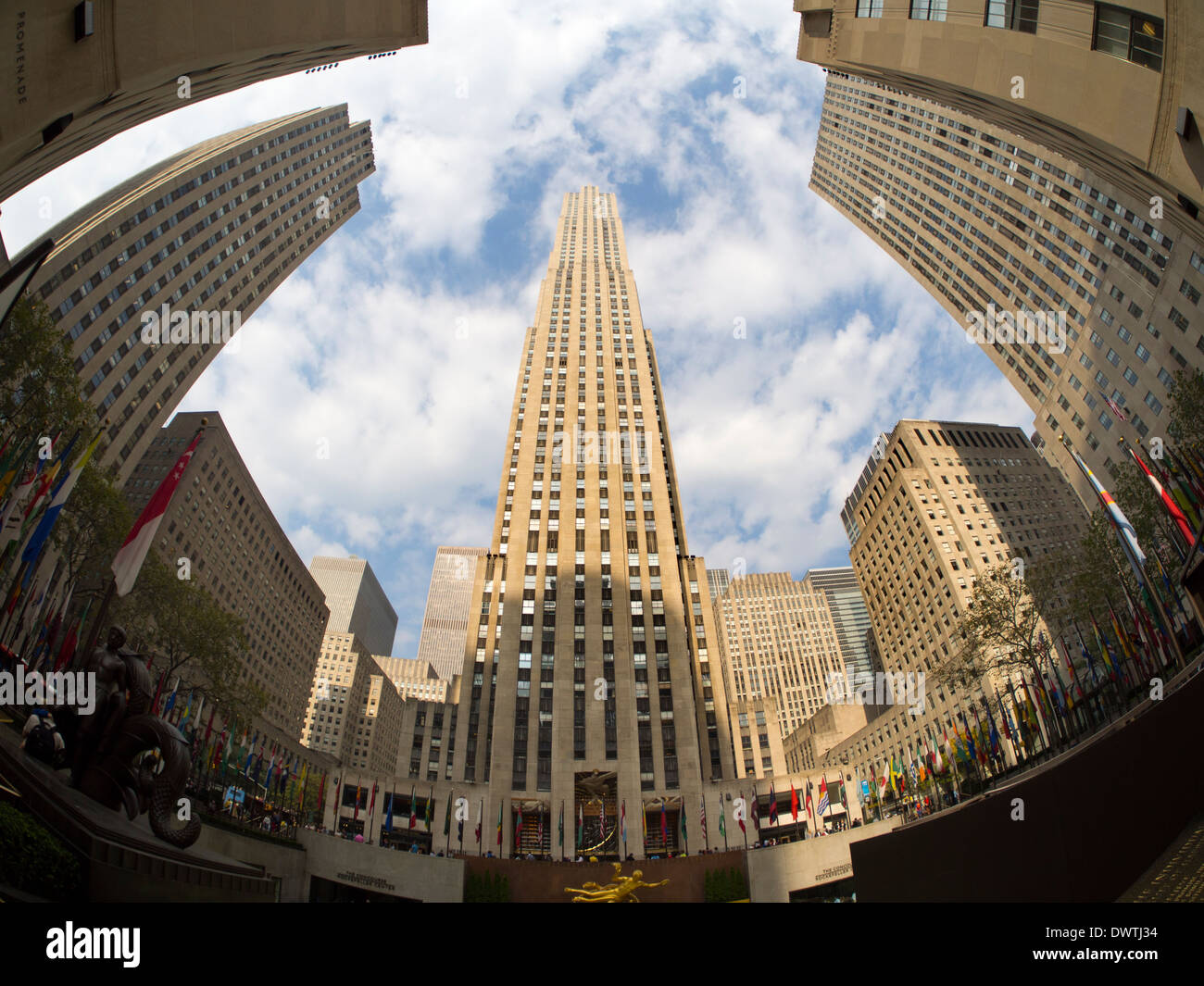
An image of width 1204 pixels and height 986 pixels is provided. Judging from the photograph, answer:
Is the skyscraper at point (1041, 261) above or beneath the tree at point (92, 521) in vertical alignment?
above

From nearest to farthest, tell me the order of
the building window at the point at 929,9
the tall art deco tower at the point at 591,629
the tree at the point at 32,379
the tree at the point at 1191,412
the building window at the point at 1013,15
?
the building window at the point at 1013,15
the building window at the point at 929,9
the tree at the point at 32,379
the tree at the point at 1191,412
the tall art deco tower at the point at 591,629

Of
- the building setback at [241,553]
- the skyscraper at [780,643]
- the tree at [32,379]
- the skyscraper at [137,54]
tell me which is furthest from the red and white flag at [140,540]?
the skyscraper at [780,643]

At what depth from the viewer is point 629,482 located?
7431 centimetres

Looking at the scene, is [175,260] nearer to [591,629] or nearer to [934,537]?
[591,629]

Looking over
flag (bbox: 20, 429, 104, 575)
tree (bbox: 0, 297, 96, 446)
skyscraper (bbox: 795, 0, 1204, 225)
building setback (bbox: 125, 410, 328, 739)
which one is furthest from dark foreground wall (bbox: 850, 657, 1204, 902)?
building setback (bbox: 125, 410, 328, 739)

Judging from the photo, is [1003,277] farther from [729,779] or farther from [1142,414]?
[729,779]

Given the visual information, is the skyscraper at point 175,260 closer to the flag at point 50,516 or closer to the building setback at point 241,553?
the building setback at point 241,553

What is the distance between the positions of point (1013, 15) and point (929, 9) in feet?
10.8

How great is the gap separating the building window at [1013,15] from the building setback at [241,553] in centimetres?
8795

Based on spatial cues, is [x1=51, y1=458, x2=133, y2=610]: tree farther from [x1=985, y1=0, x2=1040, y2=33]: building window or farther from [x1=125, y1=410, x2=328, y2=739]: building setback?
[x1=985, y1=0, x2=1040, y2=33]: building window

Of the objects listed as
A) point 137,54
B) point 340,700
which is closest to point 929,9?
point 137,54

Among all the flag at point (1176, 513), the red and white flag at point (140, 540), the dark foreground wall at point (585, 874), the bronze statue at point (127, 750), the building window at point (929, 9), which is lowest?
the dark foreground wall at point (585, 874)

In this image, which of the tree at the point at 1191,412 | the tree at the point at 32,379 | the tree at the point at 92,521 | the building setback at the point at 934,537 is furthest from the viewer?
the building setback at the point at 934,537

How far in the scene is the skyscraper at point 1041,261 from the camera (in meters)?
61.9
